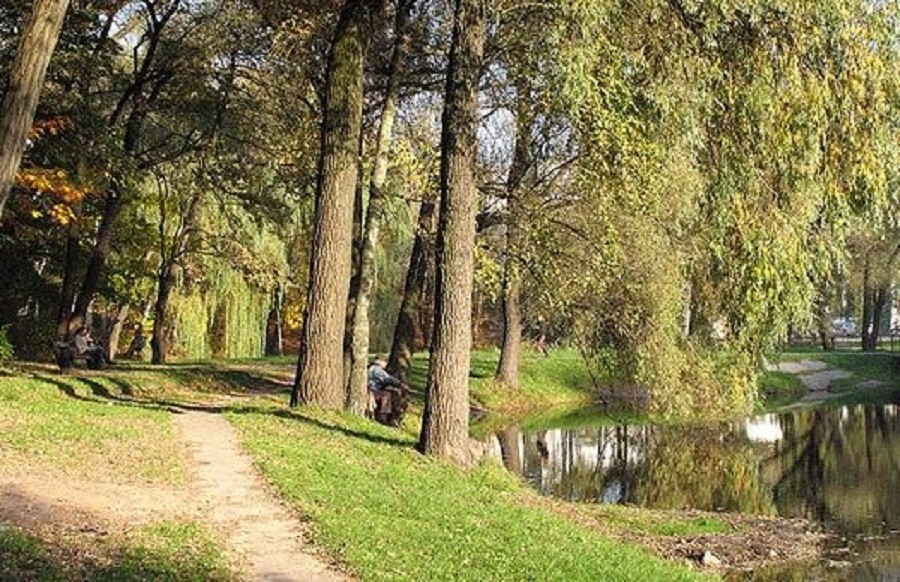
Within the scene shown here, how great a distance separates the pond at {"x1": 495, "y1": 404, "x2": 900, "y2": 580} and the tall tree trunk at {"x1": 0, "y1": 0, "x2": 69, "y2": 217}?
34.3ft

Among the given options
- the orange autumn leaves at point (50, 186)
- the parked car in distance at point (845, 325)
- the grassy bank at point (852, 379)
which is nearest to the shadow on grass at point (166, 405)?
the orange autumn leaves at point (50, 186)

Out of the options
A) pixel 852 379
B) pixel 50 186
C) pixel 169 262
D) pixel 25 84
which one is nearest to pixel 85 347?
pixel 50 186

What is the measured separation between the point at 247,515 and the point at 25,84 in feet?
15.2

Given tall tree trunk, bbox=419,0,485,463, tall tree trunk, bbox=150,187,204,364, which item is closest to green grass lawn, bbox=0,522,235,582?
tall tree trunk, bbox=419,0,485,463

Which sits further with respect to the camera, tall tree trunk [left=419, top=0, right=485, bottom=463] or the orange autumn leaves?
the orange autumn leaves

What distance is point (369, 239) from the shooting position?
56.3 feet

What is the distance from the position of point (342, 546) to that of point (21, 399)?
8500mm

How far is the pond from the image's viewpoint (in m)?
16.2

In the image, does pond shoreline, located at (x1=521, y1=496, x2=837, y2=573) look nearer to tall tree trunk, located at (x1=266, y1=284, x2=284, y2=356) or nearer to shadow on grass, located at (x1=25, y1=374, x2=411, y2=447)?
shadow on grass, located at (x1=25, y1=374, x2=411, y2=447)

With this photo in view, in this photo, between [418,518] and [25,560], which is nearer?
[25,560]

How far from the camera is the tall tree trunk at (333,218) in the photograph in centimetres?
1512

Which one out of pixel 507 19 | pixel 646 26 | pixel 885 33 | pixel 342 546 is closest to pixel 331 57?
pixel 507 19

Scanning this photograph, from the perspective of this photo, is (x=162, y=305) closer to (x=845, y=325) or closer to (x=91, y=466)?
(x=91, y=466)

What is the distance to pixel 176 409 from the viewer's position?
53.5 feet
